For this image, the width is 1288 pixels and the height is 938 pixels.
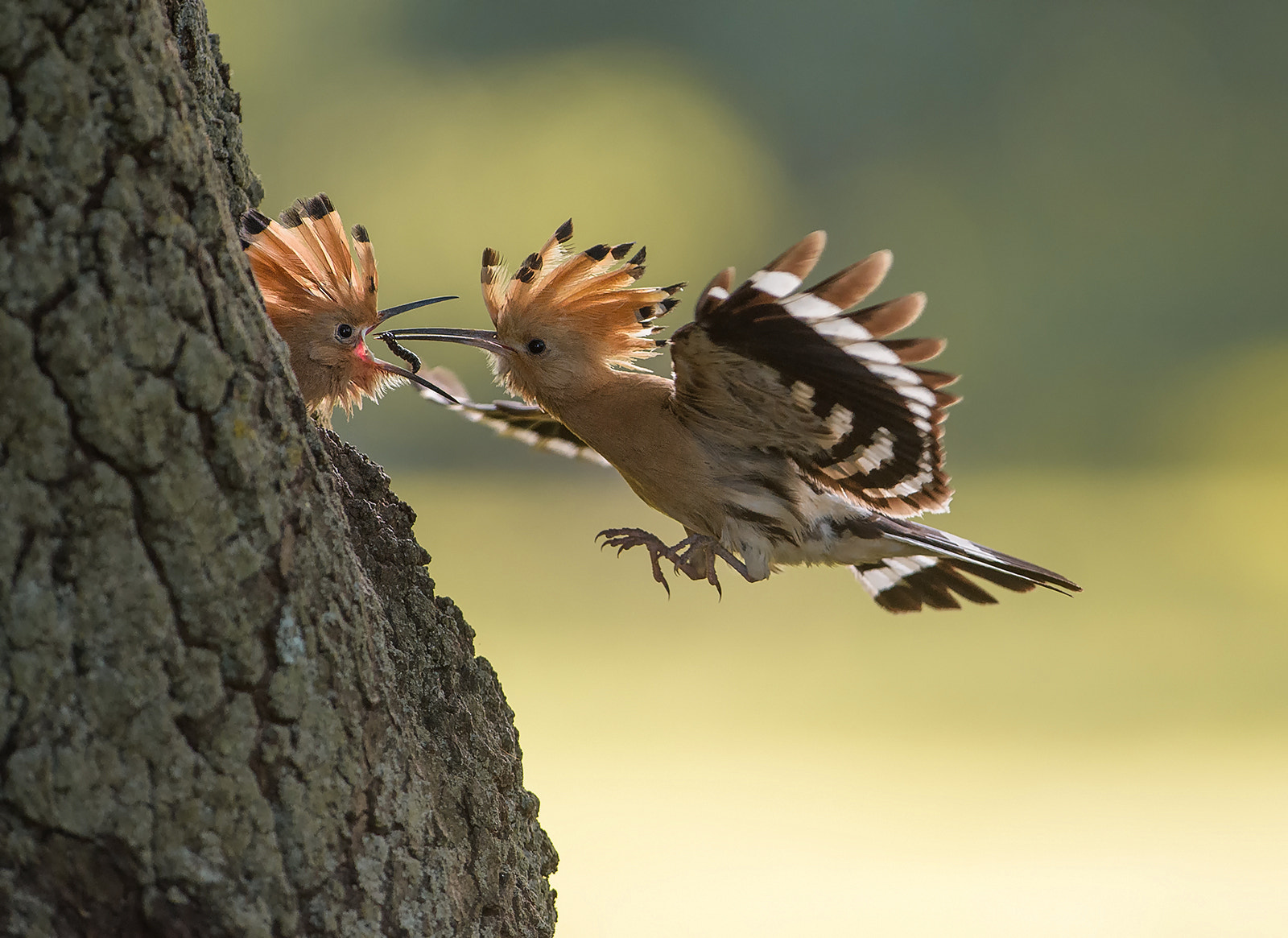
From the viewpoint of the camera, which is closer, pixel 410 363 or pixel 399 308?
pixel 399 308

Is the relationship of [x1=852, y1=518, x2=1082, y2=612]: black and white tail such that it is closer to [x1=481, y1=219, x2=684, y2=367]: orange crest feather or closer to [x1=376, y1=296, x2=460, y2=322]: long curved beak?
[x1=481, y1=219, x2=684, y2=367]: orange crest feather

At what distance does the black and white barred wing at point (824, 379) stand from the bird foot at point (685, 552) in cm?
17

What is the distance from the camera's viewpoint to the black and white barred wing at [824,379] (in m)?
1.18

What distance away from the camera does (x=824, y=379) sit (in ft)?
4.24

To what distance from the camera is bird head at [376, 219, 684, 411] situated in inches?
58.1

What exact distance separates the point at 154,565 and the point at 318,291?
0.44 m

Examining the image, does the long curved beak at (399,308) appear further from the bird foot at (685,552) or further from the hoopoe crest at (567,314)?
the bird foot at (685,552)

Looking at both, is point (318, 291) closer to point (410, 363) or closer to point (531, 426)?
point (410, 363)

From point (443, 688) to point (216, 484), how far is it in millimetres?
378

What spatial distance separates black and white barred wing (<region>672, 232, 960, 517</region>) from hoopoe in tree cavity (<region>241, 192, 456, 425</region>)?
1.13 feet

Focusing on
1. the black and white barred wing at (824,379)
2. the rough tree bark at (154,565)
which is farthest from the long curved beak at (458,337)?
the rough tree bark at (154,565)

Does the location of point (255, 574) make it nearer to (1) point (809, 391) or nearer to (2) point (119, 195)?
(2) point (119, 195)

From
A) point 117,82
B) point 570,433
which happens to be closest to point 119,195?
point 117,82

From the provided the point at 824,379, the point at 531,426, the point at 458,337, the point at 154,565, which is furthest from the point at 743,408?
the point at 154,565
